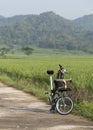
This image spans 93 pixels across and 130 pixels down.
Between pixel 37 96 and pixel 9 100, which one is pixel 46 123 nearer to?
pixel 9 100

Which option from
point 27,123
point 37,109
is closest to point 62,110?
point 37,109

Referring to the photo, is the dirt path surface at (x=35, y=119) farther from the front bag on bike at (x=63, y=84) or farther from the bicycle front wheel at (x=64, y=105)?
the front bag on bike at (x=63, y=84)

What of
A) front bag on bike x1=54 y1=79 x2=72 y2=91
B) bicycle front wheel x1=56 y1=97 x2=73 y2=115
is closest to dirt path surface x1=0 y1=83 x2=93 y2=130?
bicycle front wheel x1=56 y1=97 x2=73 y2=115

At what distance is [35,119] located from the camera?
1102cm

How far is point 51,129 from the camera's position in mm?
9484

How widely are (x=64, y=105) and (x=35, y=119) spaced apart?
4.90 feet

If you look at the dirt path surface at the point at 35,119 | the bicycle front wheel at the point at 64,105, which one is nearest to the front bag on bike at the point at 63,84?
the bicycle front wheel at the point at 64,105

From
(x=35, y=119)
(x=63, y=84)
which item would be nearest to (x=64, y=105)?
(x=63, y=84)

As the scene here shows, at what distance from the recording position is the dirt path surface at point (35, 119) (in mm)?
9766

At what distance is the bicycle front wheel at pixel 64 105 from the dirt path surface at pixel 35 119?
0.21 m

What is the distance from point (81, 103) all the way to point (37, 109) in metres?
1.43

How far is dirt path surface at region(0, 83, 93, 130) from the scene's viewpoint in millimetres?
9766

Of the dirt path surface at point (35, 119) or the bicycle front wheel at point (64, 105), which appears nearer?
the dirt path surface at point (35, 119)

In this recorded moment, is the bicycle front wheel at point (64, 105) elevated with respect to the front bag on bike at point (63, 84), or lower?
lower
